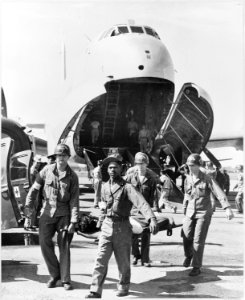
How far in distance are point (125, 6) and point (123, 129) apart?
6055 mm

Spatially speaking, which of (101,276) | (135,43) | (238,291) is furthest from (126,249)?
(135,43)

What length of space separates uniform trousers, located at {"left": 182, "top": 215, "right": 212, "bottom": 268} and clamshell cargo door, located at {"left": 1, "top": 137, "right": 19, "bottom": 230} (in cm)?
250

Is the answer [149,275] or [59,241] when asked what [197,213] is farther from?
[59,241]

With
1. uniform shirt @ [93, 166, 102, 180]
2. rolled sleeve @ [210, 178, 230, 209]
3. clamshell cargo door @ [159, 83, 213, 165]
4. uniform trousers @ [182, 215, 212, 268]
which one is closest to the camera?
rolled sleeve @ [210, 178, 230, 209]

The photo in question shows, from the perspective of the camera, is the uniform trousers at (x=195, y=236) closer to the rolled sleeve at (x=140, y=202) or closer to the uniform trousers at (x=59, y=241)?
the rolled sleeve at (x=140, y=202)

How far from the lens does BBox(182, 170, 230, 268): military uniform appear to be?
5.80 meters

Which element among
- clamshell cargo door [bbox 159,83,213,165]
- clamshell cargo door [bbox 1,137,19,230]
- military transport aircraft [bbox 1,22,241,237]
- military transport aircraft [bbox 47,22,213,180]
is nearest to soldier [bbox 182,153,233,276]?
clamshell cargo door [bbox 1,137,19,230]

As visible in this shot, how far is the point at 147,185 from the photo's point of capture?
6.03 metres

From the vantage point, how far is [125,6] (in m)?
6.73

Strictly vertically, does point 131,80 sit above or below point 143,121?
above

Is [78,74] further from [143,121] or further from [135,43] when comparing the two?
[143,121]

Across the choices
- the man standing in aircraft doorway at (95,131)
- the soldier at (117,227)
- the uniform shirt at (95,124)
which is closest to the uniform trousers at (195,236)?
the soldier at (117,227)

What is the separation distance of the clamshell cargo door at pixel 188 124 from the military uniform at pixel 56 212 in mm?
5578

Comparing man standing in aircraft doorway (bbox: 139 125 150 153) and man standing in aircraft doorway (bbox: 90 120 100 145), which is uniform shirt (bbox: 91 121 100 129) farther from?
man standing in aircraft doorway (bbox: 139 125 150 153)
